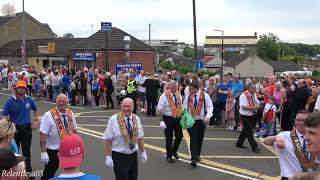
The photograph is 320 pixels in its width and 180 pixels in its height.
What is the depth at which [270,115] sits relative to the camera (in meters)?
14.4

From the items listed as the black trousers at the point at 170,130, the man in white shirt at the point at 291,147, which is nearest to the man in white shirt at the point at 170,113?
the black trousers at the point at 170,130

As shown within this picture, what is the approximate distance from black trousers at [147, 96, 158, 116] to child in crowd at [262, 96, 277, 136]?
21.1 feet

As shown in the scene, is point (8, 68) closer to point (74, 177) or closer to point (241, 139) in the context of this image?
point (241, 139)

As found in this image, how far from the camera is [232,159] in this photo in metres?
12.0

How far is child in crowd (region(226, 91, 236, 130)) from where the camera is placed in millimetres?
16531

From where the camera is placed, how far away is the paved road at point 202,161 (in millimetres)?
10414

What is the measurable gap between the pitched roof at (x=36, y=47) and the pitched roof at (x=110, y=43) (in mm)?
5621

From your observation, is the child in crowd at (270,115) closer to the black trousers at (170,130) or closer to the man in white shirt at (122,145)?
the black trousers at (170,130)

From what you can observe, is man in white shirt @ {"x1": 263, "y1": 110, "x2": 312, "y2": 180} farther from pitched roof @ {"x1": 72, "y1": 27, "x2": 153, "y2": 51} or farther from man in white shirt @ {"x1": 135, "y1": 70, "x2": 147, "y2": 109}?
pitched roof @ {"x1": 72, "y1": 27, "x2": 153, "y2": 51}

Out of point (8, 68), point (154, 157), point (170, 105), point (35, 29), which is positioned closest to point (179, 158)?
point (154, 157)

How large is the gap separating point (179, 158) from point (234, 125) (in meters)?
5.26

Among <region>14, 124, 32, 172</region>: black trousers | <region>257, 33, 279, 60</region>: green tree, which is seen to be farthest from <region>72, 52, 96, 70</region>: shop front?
<region>257, 33, 279, 60</region>: green tree

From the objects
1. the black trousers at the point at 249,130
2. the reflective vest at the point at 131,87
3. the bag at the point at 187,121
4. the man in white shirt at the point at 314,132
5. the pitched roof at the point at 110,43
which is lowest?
the black trousers at the point at 249,130

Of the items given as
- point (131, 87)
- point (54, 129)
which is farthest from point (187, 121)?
point (131, 87)
